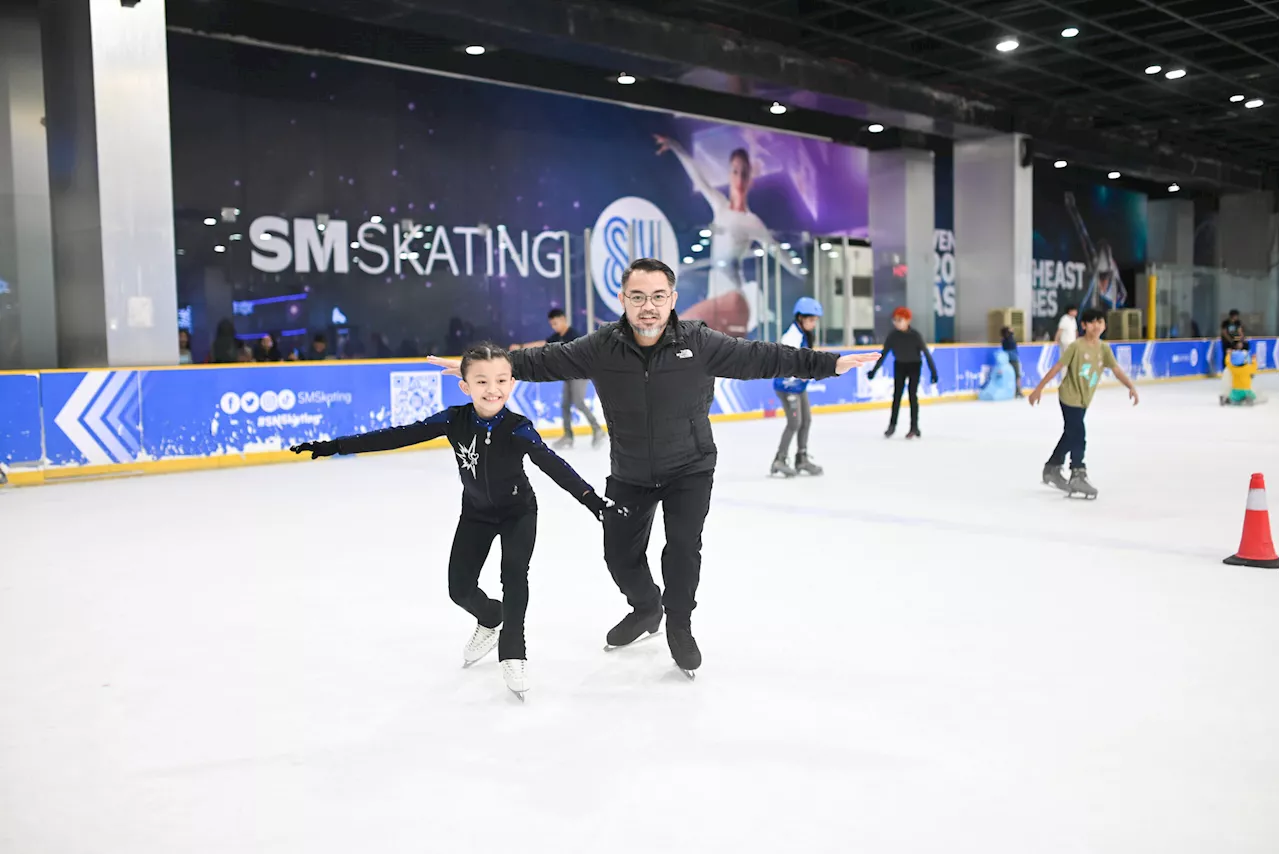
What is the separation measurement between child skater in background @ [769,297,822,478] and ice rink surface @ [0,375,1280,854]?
1.94 meters

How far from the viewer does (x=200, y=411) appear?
1003cm

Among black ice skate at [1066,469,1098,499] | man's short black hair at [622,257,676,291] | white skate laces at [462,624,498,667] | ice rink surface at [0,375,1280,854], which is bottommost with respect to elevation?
ice rink surface at [0,375,1280,854]

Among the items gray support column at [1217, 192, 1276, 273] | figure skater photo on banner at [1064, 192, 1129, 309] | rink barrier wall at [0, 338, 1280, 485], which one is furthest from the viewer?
gray support column at [1217, 192, 1276, 273]

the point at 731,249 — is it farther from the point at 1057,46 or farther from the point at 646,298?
the point at 646,298

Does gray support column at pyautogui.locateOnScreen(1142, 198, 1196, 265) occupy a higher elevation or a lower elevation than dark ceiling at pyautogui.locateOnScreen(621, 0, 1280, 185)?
lower

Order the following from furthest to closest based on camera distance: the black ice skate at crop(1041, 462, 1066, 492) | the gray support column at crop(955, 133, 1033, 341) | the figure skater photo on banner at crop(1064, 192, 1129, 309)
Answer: the figure skater photo on banner at crop(1064, 192, 1129, 309), the gray support column at crop(955, 133, 1033, 341), the black ice skate at crop(1041, 462, 1066, 492)

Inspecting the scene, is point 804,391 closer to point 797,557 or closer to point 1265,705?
point 797,557

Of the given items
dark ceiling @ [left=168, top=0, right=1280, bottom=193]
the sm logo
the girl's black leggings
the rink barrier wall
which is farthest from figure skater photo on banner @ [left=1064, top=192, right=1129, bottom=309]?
the girl's black leggings

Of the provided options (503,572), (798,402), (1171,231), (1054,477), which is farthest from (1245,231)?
(503,572)

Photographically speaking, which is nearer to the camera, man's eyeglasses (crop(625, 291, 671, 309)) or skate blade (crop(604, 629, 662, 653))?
man's eyeglasses (crop(625, 291, 671, 309))

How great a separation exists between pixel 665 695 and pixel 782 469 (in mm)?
5537

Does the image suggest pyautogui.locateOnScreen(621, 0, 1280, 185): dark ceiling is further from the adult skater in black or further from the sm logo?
the adult skater in black

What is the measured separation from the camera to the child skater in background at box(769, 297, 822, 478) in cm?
854

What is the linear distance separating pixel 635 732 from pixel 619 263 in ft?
46.4
